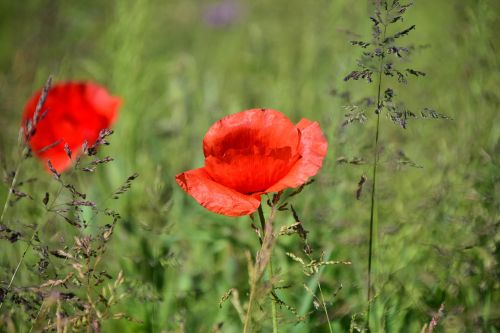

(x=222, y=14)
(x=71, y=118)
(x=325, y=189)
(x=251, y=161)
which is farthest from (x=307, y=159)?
(x=222, y=14)

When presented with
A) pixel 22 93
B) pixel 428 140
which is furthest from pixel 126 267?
pixel 22 93

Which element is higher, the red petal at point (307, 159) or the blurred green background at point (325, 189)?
the red petal at point (307, 159)

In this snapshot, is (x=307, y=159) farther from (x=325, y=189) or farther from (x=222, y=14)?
(x=222, y=14)

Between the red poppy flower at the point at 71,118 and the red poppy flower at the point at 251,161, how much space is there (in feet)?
A: 2.13

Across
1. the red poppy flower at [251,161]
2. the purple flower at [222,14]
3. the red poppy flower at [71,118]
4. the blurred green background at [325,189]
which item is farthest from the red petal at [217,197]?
the purple flower at [222,14]

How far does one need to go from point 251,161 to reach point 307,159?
0.08 m

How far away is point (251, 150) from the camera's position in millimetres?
902

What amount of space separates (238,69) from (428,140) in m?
1.55

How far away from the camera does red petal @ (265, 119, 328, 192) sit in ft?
2.77

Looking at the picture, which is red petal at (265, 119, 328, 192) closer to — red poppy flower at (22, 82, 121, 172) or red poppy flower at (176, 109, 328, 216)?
red poppy flower at (176, 109, 328, 216)

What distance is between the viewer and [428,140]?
63.7 inches

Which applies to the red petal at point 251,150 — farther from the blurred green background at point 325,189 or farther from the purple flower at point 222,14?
the purple flower at point 222,14

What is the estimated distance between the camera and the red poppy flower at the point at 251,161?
0.85 metres

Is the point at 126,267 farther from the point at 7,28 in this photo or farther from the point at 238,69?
the point at 7,28
